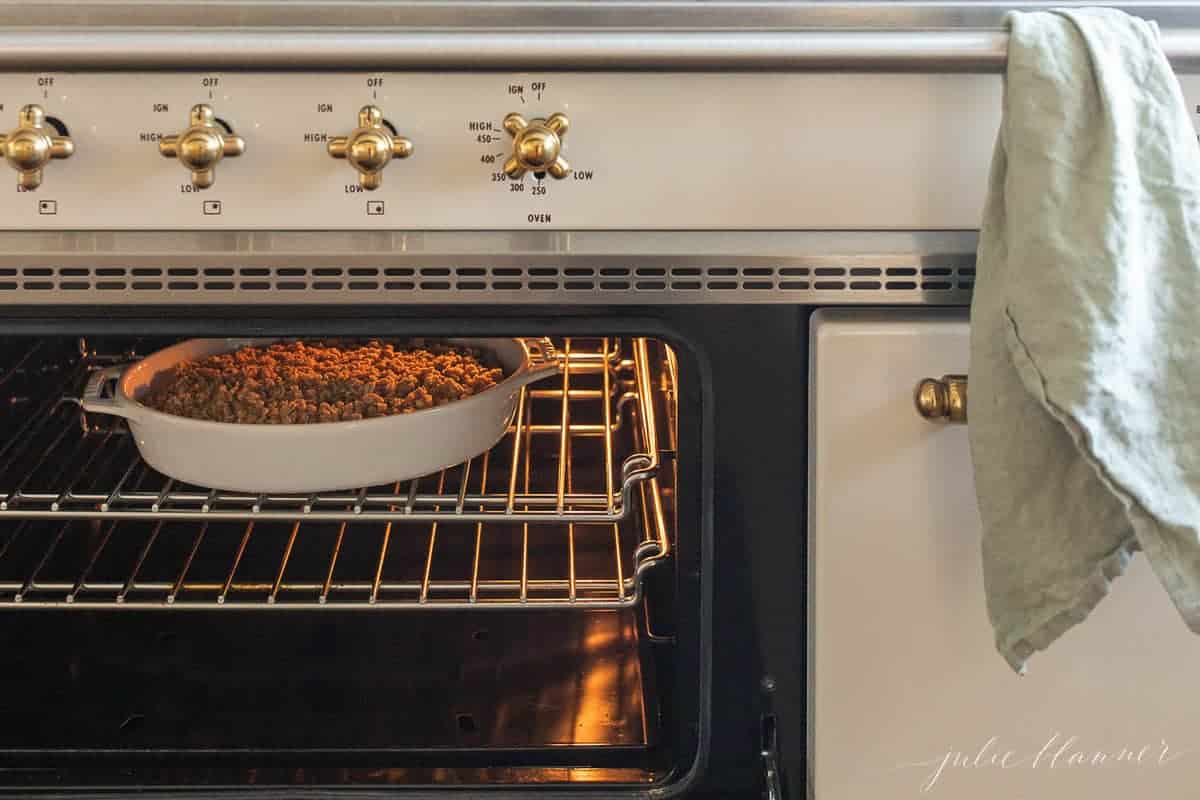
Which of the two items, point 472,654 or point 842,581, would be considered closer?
point 842,581

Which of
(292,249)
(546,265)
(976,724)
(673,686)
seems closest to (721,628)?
(673,686)

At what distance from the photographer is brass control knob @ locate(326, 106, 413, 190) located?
2.38 ft

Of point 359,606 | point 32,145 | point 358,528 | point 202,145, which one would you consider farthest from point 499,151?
point 358,528

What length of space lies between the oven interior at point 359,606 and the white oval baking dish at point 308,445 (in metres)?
0.03

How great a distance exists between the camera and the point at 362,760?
3.06ft

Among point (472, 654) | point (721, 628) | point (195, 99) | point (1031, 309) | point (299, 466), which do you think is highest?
point (195, 99)

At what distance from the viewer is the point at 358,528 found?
3.89ft

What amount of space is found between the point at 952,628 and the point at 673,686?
0.21m

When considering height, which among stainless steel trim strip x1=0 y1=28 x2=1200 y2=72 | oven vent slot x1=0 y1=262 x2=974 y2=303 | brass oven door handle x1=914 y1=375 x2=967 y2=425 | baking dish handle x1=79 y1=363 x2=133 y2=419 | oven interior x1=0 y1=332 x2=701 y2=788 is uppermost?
stainless steel trim strip x1=0 y1=28 x2=1200 y2=72

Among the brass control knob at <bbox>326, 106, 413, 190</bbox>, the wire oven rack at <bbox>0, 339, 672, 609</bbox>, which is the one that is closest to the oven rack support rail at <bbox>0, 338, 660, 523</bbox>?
the wire oven rack at <bbox>0, 339, 672, 609</bbox>

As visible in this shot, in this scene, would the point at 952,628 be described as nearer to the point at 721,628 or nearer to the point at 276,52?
the point at 721,628

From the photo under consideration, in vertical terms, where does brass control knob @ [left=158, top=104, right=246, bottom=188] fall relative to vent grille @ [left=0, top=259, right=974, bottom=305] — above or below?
above

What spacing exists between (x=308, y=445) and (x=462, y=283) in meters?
0.20

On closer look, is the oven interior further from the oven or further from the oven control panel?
the oven control panel
